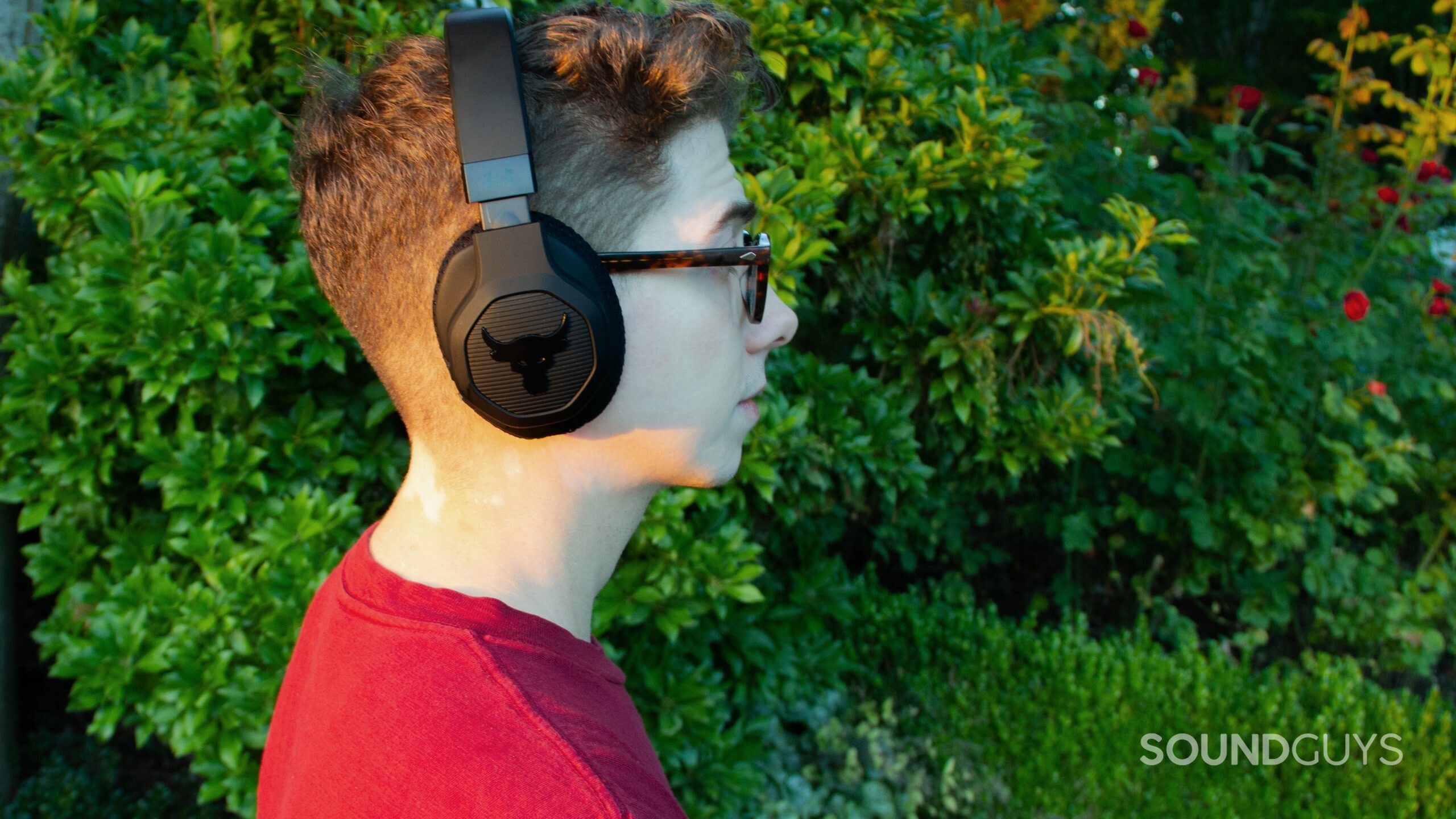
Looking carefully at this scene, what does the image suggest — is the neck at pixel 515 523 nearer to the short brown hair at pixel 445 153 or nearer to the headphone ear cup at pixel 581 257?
the short brown hair at pixel 445 153

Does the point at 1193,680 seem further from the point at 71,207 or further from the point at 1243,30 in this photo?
the point at 1243,30

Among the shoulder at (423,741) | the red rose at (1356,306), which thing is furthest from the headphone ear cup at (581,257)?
the red rose at (1356,306)

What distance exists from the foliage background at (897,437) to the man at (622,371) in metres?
0.57

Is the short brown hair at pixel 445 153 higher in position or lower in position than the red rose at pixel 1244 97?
higher

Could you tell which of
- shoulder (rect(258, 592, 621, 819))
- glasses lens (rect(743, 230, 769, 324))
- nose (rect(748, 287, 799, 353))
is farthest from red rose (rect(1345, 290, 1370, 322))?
shoulder (rect(258, 592, 621, 819))

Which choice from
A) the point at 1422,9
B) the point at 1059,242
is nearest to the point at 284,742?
the point at 1059,242

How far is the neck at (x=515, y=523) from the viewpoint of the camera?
1165 mm

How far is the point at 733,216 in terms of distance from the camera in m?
1.27

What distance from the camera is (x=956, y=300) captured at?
10.6 feet

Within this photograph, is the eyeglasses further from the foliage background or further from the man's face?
the foliage background

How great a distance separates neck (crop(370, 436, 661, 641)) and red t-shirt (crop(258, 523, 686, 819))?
0.15ft

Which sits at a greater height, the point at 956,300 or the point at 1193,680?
the point at 956,300

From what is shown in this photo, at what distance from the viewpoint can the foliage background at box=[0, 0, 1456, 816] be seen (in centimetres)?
232

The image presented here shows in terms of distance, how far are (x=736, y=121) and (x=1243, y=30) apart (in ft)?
40.6
